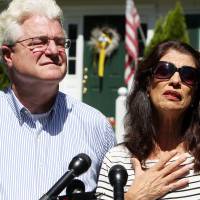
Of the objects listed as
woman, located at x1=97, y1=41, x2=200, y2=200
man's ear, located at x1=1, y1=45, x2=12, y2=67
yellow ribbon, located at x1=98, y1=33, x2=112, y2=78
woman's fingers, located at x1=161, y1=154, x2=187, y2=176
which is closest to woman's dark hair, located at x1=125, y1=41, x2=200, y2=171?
woman, located at x1=97, y1=41, x2=200, y2=200

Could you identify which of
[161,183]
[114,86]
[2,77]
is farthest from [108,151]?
[114,86]

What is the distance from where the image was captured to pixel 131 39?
38.0 feet

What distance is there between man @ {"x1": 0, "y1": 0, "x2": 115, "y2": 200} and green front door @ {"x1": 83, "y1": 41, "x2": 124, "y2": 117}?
30.9ft

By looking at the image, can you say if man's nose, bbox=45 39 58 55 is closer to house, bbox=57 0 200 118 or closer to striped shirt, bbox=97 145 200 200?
striped shirt, bbox=97 145 200 200

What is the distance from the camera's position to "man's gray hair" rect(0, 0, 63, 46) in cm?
315

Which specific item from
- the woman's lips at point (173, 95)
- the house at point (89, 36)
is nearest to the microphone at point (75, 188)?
the woman's lips at point (173, 95)

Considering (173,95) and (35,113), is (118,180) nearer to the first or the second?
(173,95)

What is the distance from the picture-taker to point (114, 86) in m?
12.8

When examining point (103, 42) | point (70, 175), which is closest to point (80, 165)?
point (70, 175)

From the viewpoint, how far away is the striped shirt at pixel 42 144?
3.03 meters

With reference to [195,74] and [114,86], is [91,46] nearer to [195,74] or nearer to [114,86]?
[114,86]

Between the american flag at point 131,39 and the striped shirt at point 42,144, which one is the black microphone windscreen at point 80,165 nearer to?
the striped shirt at point 42,144

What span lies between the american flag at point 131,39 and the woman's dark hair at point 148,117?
8.10 m

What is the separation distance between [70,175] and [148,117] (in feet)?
2.89
